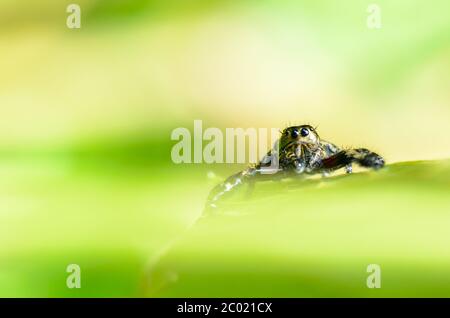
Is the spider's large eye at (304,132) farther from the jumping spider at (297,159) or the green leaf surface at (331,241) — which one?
the green leaf surface at (331,241)

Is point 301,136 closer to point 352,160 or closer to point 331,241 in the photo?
point 352,160

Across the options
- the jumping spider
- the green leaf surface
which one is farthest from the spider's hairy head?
the green leaf surface

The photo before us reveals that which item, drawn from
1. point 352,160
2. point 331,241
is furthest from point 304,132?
point 331,241

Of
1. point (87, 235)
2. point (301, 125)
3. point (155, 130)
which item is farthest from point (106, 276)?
point (301, 125)

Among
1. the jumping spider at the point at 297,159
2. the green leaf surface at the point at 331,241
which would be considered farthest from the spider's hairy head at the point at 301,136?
the green leaf surface at the point at 331,241

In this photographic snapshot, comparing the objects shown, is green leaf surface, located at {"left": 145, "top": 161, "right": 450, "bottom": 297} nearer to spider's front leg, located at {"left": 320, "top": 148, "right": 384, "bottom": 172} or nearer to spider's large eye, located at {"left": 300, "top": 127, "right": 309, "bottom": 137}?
spider's front leg, located at {"left": 320, "top": 148, "right": 384, "bottom": 172}

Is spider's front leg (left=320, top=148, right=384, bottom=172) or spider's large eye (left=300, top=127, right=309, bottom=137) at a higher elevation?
spider's large eye (left=300, top=127, right=309, bottom=137)
